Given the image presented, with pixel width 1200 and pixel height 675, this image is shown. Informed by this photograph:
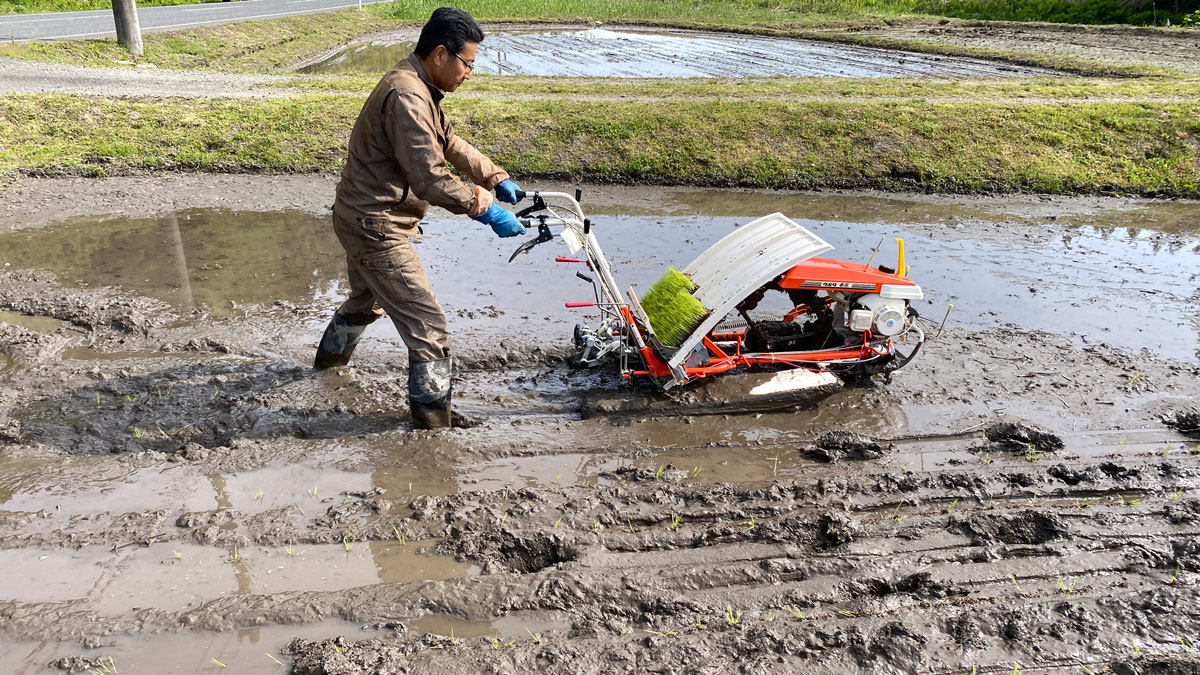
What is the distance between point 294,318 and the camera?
5992 mm

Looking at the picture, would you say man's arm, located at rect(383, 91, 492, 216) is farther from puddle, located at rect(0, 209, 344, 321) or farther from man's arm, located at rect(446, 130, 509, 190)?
puddle, located at rect(0, 209, 344, 321)

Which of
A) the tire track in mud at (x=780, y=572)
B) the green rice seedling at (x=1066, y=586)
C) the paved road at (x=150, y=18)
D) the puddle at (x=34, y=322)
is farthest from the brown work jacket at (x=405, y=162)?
the paved road at (x=150, y=18)

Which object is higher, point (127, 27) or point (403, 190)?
point (127, 27)

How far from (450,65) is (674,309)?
187 centimetres

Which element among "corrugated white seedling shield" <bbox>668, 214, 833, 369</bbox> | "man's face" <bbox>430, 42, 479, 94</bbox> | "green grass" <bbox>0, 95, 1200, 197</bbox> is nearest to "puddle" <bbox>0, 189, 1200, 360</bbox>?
"green grass" <bbox>0, 95, 1200, 197</bbox>

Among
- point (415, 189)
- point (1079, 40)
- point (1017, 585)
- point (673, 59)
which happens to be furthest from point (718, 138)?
point (1079, 40)

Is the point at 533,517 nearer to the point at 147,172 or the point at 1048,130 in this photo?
the point at 147,172

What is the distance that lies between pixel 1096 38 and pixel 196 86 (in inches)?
895

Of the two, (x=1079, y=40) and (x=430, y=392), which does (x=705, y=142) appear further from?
(x=1079, y=40)

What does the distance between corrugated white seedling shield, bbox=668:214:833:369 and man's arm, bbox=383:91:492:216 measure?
1.44m

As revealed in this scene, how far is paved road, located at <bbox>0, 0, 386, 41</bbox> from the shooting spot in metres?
17.6

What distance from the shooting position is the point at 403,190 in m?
4.27

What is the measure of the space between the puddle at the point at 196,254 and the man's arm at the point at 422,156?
2.77 meters

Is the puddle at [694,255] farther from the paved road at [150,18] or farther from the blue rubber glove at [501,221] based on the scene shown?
the paved road at [150,18]
